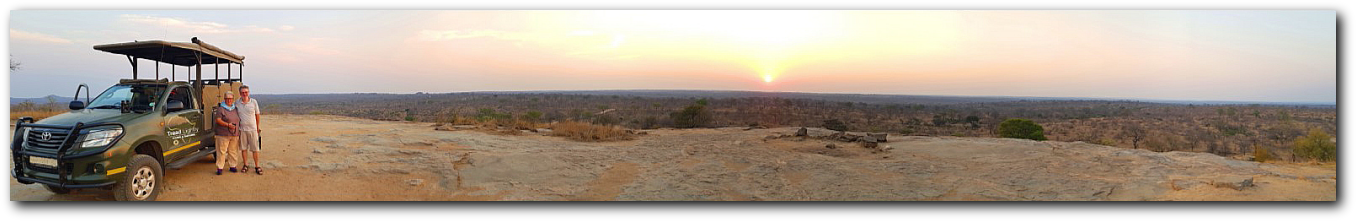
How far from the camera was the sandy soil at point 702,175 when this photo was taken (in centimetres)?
639

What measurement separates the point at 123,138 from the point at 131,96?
128 centimetres

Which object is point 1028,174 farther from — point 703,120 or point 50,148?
point 703,120

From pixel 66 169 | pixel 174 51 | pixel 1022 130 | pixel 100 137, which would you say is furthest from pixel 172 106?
pixel 1022 130

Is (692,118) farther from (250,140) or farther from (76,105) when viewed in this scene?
(76,105)

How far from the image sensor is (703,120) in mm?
23172

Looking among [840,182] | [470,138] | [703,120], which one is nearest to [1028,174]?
[840,182]

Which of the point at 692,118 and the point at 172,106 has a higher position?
the point at 172,106

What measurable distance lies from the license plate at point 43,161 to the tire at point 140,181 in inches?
18.1

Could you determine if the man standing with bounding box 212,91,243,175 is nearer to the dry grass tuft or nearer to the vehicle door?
the vehicle door

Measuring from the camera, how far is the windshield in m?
5.96

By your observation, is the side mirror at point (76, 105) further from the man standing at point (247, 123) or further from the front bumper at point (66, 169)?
the man standing at point (247, 123)

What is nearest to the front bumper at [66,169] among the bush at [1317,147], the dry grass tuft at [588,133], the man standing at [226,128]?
the man standing at [226,128]

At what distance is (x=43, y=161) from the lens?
495 centimetres

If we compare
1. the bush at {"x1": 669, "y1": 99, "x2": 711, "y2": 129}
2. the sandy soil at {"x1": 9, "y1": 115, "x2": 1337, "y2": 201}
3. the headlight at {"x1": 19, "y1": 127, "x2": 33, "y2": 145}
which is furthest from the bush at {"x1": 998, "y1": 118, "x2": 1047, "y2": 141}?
the headlight at {"x1": 19, "y1": 127, "x2": 33, "y2": 145}
